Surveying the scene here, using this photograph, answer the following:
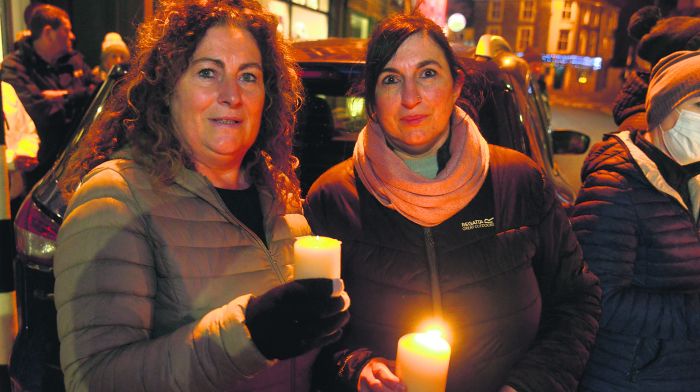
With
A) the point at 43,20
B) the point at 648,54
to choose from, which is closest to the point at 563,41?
the point at 43,20

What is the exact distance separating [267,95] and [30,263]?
145 cm

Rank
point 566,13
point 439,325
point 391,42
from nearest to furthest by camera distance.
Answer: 1. point 439,325
2. point 391,42
3. point 566,13

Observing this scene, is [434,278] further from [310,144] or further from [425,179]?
[310,144]

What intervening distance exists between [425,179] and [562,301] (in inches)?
28.9

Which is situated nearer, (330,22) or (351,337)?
(351,337)

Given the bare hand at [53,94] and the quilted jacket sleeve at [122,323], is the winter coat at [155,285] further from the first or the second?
the bare hand at [53,94]

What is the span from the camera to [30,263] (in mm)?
2498

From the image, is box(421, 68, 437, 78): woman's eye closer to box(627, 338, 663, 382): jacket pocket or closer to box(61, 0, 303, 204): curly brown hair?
box(61, 0, 303, 204): curly brown hair

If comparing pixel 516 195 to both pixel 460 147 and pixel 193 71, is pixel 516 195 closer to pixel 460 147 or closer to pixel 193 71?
pixel 460 147

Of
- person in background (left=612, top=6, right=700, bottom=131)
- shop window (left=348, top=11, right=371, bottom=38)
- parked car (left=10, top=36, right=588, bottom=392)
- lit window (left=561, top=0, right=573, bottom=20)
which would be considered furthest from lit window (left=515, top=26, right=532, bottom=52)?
parked car (left=10, top=36, right=588, bottom=392)

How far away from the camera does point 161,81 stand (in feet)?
5.62

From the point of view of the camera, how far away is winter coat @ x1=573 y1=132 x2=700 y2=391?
2223 mm

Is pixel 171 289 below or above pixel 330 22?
below

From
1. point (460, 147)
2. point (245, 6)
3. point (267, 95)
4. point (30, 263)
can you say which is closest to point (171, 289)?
point (267, 95)
